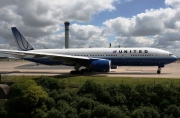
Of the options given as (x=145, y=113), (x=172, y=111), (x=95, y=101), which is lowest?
(x=145, y=113)

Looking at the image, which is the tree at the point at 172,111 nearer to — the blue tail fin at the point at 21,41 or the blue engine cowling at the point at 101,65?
the blue engine cowling at the point at 101,65

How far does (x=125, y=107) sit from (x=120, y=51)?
17821mm

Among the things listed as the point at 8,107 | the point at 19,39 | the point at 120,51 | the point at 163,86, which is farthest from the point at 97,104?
the point at 19,39

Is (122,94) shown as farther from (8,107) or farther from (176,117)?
(8,107)

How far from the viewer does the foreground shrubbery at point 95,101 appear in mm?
18531

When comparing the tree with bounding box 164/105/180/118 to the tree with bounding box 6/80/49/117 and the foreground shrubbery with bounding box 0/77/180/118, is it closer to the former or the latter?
the foreground shrubbery with bounding box 0/77/180/118

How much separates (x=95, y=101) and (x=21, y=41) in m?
29.3

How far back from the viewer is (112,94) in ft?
68.9

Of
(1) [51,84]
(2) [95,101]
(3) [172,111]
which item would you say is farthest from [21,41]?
(3) [172,111]

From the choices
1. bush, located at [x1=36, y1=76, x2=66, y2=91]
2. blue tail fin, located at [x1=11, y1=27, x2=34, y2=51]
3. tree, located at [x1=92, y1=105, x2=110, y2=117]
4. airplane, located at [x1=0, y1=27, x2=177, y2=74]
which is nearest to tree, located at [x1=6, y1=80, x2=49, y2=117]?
bush, located at [x1=36, y1=76, x2=66, y2=91]

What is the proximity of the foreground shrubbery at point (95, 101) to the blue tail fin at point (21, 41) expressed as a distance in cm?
2426

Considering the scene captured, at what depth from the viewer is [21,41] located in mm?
44844

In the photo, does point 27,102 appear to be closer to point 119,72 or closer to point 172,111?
point 172,111

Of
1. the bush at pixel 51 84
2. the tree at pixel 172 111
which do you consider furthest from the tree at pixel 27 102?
the tree at pixel 172 111
